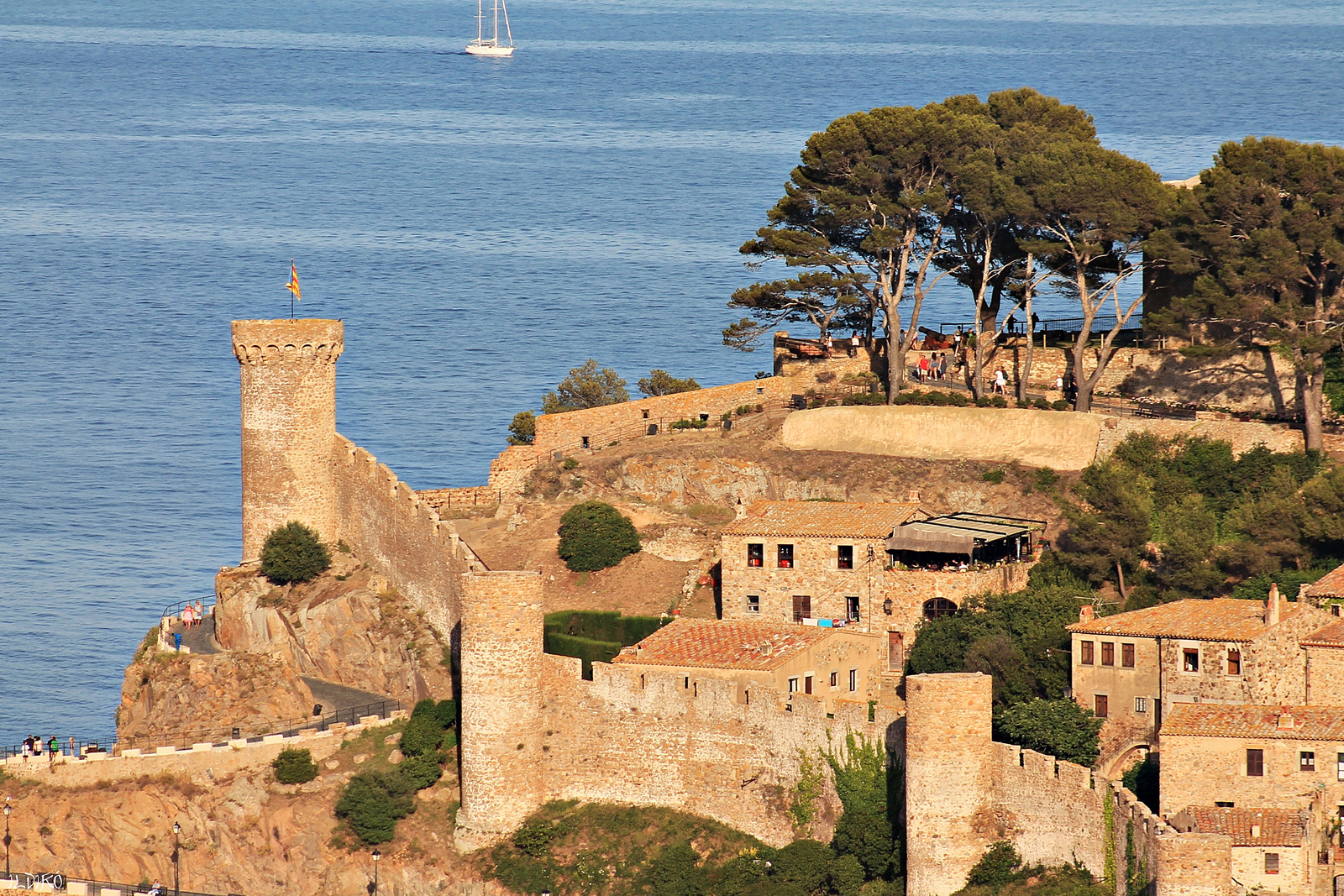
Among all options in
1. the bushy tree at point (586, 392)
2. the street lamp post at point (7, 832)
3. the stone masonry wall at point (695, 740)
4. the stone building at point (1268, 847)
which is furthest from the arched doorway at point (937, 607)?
the street lamp post at point (7, 832)

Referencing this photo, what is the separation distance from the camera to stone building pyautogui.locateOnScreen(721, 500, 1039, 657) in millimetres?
61938

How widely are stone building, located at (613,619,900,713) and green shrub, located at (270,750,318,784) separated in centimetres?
943

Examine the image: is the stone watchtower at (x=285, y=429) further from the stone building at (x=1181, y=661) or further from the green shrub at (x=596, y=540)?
the stone building at (x=1181, y=661)

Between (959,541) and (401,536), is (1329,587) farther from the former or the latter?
(401,536)

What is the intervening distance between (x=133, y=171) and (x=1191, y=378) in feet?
406

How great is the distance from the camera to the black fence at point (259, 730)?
217ft

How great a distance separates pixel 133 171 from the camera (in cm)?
18062

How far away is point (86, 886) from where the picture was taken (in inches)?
2547

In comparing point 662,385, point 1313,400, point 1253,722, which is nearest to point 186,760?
point 662,385

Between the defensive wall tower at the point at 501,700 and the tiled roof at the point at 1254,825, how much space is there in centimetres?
1788

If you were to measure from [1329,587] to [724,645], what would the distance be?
1478cm

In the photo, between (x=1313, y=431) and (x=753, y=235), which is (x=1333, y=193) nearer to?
(x=1313, y=431)

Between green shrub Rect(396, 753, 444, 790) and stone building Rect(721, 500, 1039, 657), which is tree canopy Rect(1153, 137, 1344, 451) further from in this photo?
green shrub Rect(396, 753, 444, 790)

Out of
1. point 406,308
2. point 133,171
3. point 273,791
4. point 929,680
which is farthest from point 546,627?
point 133,171
